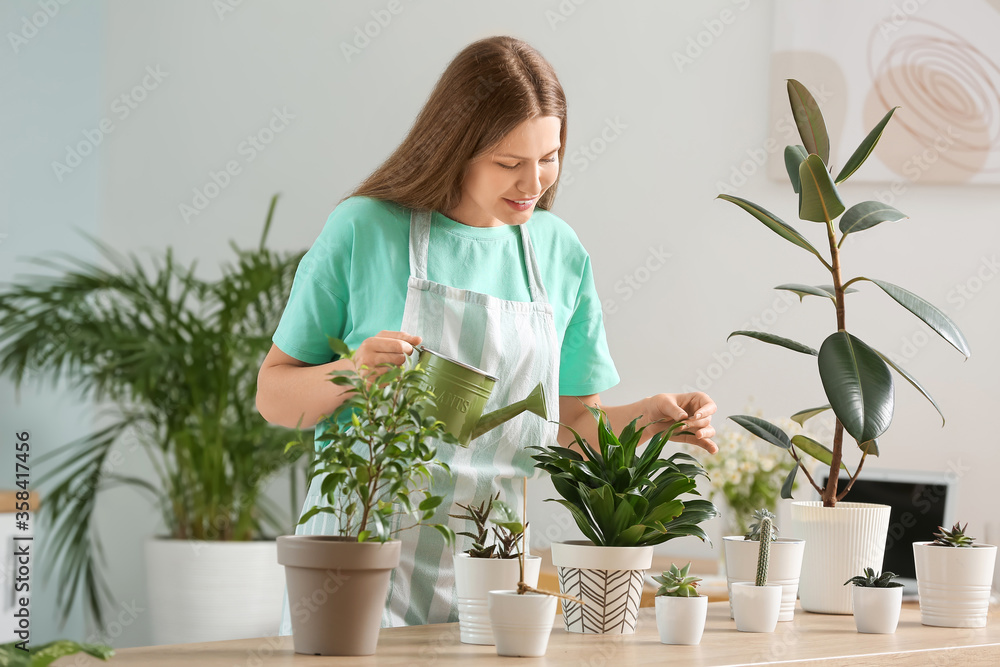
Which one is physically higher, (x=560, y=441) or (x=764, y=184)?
(x=764, y=184)

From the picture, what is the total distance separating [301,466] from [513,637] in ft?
7.90

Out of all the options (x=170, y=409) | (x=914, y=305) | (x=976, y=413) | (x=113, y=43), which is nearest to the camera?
(x=914, y=305)

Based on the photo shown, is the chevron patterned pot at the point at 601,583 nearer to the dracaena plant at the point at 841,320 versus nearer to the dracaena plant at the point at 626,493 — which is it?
the dracaena plant at the point at 626,493

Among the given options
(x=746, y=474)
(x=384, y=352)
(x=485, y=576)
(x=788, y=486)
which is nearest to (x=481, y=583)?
(x=485, y=576)

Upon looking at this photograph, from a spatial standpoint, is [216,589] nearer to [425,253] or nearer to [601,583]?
[425,253]

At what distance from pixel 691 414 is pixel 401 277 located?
45 centimetres

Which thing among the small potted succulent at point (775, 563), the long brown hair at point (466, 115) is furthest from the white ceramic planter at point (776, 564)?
the long brown hair at point (466, 115)

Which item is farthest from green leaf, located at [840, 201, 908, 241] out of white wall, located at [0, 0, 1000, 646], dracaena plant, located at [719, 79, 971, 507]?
white wall, located at [0, 0, 1000, 646]

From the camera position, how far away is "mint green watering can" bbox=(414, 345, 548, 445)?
111 cm

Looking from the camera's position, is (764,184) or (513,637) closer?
(513,637)

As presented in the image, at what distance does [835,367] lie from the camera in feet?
4.04

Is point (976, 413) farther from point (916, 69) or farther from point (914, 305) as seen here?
point (914, 305)

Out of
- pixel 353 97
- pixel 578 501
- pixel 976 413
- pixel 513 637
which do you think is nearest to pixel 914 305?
pixel 578 501

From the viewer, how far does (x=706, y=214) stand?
8.73ft
